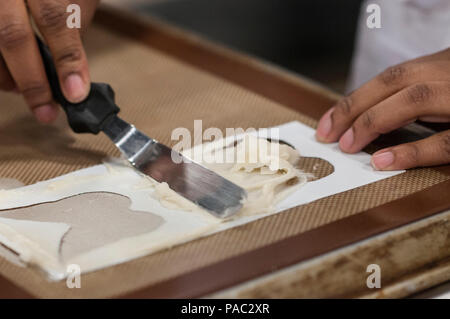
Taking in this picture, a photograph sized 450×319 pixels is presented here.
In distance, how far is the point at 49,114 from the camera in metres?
1.03

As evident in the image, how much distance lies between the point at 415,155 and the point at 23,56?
0.57 meters

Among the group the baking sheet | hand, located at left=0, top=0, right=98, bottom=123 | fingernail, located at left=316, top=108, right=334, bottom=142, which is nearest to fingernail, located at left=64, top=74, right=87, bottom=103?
hand, located at left=0, top=0, right=98, bottom=123

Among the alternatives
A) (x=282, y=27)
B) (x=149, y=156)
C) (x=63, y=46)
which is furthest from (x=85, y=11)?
(x=282, y=27)

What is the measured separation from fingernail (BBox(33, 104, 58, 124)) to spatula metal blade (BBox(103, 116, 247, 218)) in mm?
117

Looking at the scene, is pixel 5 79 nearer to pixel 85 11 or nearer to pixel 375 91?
pixel 85 11

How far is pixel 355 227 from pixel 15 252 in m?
0.39

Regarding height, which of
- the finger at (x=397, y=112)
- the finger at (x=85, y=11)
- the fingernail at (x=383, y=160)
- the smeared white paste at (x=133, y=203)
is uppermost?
the finger at (x=85, y=11)

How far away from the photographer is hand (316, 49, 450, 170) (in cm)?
91

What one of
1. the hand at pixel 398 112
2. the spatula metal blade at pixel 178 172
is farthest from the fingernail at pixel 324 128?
the spatula metal blade at pixel 178 172

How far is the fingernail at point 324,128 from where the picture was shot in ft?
3.30

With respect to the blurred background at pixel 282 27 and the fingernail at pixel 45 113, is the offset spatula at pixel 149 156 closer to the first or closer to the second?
the fingernail at pixel 45 113
